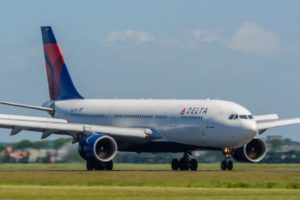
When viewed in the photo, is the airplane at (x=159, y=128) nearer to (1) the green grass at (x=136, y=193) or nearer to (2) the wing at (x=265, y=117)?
(2) the wing at (x=265, y=117)

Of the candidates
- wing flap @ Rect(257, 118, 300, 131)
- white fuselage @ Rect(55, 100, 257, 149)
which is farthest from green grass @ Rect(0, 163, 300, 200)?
wing flap @ Rect(257, 118, 300, 131)

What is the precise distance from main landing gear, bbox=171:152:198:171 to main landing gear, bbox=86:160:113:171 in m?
4.54

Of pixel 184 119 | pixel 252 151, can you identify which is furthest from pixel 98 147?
pixel 252 151

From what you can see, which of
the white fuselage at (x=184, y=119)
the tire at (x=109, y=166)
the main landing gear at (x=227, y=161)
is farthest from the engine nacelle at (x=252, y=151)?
the tire at (x=109, y=166)

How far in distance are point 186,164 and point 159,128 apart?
2.67m

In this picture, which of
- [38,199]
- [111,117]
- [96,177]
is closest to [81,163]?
[111,117]

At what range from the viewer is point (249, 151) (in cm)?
7600

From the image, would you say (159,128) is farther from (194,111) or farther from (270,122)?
(270,122)

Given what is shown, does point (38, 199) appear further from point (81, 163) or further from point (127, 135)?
point (81, 163)

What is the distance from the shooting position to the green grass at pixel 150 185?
155ft

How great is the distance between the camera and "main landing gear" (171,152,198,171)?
243ft

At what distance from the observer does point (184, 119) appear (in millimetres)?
72625

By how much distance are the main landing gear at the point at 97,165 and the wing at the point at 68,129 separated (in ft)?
6.24

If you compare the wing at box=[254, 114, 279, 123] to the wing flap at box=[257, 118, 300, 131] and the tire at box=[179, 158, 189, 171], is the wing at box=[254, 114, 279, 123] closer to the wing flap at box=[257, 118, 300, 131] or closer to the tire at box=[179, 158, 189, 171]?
the wing flap at box=[257, 118, 300, 131]
